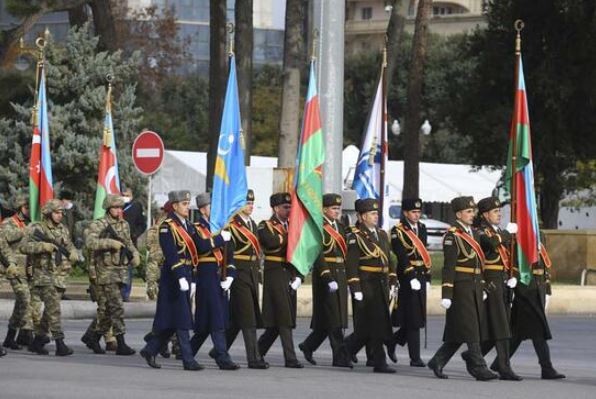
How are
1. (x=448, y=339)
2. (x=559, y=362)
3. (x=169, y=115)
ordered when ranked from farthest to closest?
1. (x=169, y=115)
2. (x=559, y=362)
3. (x=448, y=339)

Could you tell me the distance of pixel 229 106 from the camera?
1803 cm

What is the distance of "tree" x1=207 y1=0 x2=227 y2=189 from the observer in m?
33.7

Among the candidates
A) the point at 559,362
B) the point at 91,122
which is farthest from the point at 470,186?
the point at 559,362

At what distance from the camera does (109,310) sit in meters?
18.2

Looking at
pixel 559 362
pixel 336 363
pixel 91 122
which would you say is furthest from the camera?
pixel 91 122

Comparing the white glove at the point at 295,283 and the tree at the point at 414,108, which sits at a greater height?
the tree at the point at 414,108

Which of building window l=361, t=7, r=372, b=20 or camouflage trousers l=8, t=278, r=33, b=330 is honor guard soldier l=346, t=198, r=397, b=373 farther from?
building window l=361, t=7, r=372, b=20

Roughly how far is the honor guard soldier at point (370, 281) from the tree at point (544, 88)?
20093 mm

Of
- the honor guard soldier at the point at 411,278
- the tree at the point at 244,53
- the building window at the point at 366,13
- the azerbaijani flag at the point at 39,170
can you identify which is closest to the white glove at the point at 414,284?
the honor guard soldier at the point at 411,278

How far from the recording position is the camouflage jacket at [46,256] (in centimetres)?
1811

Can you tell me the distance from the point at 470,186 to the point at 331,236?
3546cm

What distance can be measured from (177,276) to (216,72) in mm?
18222

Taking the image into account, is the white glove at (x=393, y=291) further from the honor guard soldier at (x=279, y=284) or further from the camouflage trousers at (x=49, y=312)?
the camouflage trousers at (x=49, y=312)

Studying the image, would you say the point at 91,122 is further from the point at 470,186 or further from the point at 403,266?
the point at 470,186
